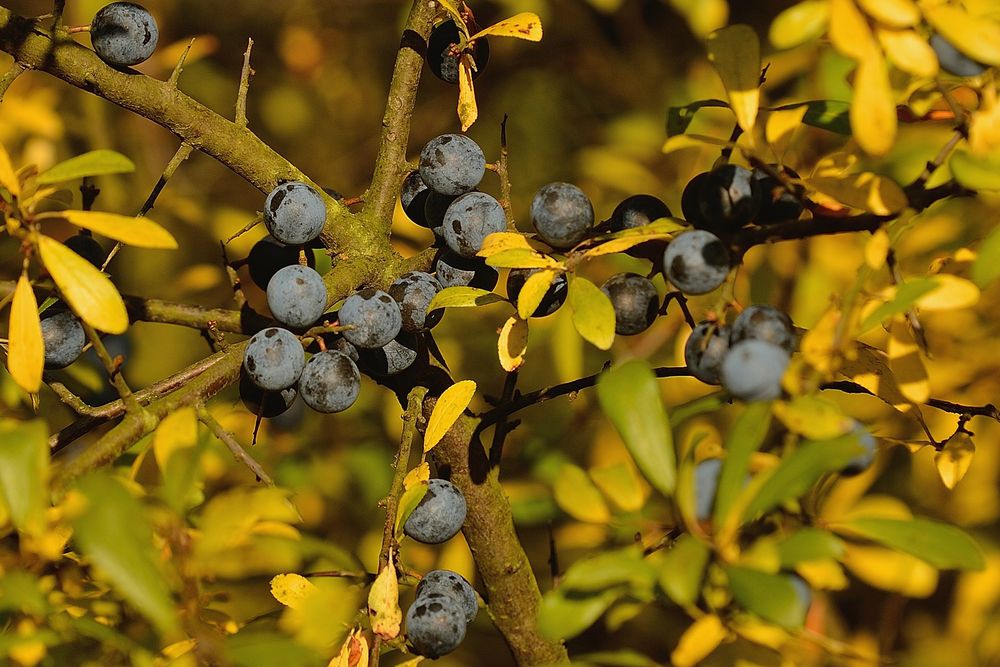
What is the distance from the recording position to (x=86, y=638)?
2.76ft

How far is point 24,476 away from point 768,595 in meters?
0.44

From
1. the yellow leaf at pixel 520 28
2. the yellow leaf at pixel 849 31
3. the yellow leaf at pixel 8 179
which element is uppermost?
the yellow leaf at pixel 849 31

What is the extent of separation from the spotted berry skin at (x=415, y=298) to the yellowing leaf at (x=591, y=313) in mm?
154

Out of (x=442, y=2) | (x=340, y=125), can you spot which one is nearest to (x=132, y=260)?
(x=340, y=125)

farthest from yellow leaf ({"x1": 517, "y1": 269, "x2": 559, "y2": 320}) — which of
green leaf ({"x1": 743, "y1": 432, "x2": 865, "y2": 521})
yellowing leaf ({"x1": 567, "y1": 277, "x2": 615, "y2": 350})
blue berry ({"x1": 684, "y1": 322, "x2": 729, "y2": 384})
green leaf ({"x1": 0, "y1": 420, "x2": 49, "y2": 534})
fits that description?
green leaf ({"x1": 0, "y1": 420, "x2": 49, "y2": 534})

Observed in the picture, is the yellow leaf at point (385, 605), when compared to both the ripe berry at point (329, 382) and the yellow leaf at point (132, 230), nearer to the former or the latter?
the ripe berry at point (329, 382)

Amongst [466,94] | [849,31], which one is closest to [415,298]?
[466,94]

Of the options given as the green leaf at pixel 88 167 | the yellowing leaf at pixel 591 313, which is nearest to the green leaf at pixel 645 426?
the yellowing leaf at pixel 591 313

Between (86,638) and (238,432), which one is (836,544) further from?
(238,432)

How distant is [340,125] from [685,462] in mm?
2039

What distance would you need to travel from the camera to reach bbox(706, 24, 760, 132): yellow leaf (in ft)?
2.25

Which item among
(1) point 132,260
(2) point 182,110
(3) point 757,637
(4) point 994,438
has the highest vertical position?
(2) point 182,110

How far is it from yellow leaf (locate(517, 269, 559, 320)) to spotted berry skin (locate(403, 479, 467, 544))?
0.67 ft

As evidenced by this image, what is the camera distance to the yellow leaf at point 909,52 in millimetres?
585
